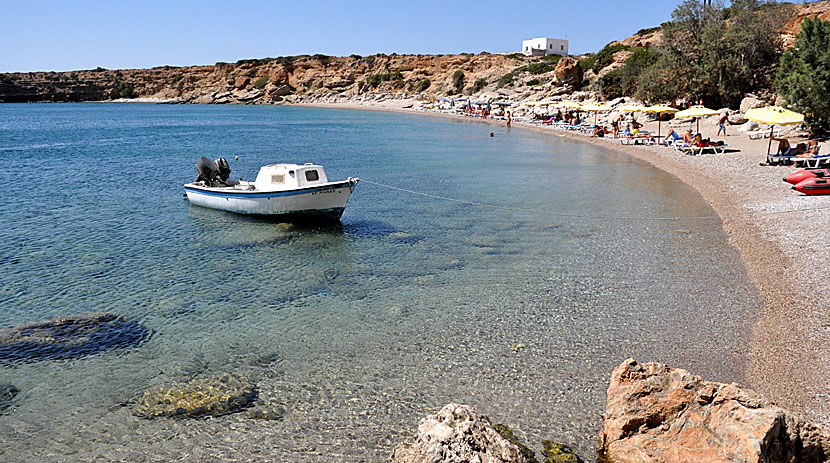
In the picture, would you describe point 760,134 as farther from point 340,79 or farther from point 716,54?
point 340,79

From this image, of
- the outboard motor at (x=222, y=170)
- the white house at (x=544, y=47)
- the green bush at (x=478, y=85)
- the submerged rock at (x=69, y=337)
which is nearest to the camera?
the submerged rock at (x=69, y=337)

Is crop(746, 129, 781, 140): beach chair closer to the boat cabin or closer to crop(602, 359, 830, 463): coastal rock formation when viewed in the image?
the boat cabin

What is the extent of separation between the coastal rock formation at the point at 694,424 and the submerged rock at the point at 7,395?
7.84m

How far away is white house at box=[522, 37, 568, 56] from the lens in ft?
398

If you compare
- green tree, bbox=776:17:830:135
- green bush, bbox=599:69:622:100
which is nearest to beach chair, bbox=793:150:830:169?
green tree, bbox=776:17:830:135

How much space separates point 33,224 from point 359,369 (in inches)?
589

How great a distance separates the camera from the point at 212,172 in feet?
67.0

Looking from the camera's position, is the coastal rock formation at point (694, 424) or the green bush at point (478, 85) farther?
the green bush at point (478, 85)

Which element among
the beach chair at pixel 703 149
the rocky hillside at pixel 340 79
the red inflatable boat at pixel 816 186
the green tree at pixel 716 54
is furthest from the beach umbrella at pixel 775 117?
the rocky hillside at pixel 340 79

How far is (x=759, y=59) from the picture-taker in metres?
42.5

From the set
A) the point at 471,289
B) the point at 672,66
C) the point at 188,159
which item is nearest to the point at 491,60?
the point at 672,66

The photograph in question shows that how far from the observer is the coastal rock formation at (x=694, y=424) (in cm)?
511

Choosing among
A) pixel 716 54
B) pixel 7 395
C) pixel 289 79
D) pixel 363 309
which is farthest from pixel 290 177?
pixel 289 79

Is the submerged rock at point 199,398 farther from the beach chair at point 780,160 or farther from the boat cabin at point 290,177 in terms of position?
the beach chair at point 780,160
